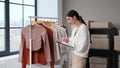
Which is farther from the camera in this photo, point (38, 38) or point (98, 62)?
point (98, 62)

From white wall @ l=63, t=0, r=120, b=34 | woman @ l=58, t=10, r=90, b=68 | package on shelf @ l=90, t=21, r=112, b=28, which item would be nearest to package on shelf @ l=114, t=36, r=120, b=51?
package on shelf @ l=90, t=21, r=112, b=28

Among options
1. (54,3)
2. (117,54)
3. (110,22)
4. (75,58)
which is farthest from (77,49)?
(54,3)

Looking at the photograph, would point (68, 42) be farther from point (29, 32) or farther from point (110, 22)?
point (110, 22)

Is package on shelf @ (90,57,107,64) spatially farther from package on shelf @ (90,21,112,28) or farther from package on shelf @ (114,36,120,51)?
package on shelf @ (90,21,112,28)

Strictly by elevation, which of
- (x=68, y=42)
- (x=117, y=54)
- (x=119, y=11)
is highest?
(x=119, y=11)

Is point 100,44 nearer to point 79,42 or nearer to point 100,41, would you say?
point 100,41

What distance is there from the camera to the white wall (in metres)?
4.63

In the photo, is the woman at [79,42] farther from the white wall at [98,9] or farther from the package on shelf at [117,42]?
the white wall at [98,9]

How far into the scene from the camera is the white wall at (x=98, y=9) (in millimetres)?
4631

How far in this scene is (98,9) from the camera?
483cm

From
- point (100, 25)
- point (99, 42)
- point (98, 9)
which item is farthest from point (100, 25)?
point (98, 9)

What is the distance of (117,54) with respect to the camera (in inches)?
164

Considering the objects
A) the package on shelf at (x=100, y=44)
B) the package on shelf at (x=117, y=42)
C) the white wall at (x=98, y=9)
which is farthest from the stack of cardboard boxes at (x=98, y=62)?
the white wall at (x=98, y=9)

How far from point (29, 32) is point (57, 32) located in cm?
53
